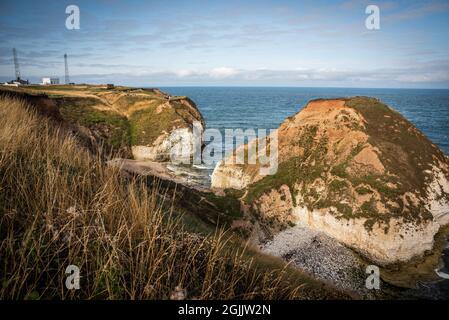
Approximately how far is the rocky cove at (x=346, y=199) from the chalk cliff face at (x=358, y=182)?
0.06m

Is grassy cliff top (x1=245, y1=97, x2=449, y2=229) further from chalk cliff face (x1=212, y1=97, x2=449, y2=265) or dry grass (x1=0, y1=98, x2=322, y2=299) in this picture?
dry grass (x1=0, y1=98, x2=322, y2=299)

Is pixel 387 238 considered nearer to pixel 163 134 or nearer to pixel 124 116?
pixel 163 134

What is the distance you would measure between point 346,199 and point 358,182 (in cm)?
128

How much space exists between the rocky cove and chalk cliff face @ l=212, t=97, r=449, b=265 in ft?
0.20

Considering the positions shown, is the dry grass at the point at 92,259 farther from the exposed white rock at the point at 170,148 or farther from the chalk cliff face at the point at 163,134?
the chalk cliff face at the point at 163,134

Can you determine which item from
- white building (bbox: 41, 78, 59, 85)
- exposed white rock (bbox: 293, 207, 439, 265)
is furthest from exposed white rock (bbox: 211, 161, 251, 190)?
white building (bbox: 41, 78, 59, 85)

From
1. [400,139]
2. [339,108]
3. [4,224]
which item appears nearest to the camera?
[4,224]

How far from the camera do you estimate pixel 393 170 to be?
1791 centimetres

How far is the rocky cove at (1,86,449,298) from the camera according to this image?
52.1 ft

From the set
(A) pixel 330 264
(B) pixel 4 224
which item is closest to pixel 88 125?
(A) pixel 330 264

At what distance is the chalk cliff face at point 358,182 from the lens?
16.4m

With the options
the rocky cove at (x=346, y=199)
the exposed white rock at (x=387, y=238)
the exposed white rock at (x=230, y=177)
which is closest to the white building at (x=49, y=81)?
the rocky cove at (x=346, y=199)
